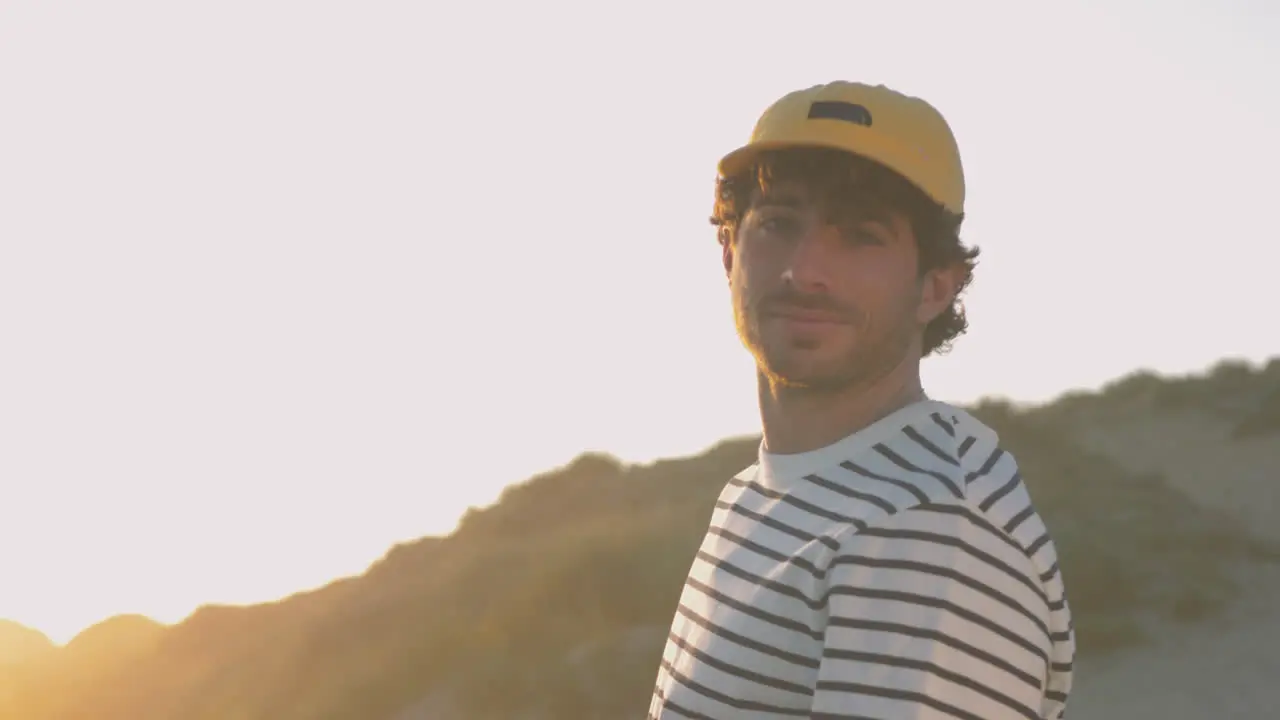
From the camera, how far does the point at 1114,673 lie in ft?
39.6

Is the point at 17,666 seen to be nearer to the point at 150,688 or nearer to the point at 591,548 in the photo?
the point at 150,688

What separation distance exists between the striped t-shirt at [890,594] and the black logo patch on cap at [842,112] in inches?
17.8

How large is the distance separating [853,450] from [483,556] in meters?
15.3

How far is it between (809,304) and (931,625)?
602mm

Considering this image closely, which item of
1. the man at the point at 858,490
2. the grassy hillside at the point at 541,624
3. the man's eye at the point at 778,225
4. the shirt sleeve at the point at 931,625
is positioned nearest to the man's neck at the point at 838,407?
the man at the point at 858,490

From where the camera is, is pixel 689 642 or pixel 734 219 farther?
pixel 734 219

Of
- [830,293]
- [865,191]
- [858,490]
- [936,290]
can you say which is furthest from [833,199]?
[858,490]

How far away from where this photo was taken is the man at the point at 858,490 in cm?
195

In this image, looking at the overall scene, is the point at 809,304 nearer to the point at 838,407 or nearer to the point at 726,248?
the point at 838,407

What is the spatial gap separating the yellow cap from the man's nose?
0.13 m

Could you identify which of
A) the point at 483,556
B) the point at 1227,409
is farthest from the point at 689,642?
the point at 1227,409

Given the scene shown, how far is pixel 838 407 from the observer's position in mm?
2373

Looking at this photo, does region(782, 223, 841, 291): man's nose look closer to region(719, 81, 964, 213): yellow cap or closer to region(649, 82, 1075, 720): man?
region(649, 82, 1075, 720): man

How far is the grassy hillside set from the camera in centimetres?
1282
